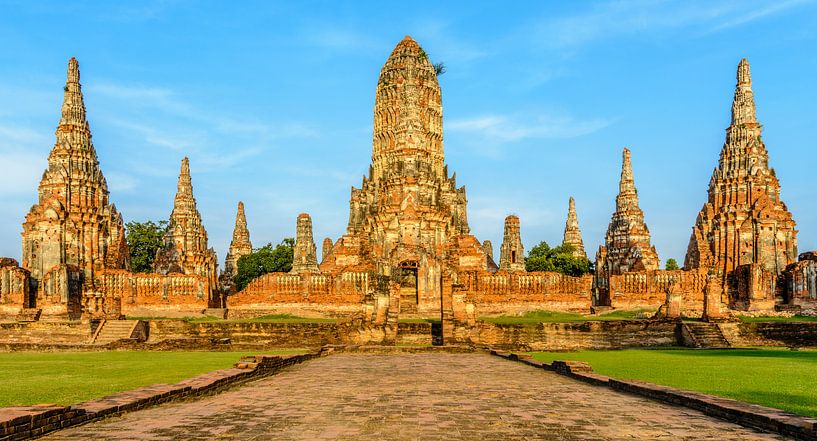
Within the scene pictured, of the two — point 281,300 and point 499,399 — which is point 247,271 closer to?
point 281,300

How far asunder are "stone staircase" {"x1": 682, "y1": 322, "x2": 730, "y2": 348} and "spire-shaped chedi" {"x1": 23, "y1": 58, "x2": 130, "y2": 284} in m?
27.0

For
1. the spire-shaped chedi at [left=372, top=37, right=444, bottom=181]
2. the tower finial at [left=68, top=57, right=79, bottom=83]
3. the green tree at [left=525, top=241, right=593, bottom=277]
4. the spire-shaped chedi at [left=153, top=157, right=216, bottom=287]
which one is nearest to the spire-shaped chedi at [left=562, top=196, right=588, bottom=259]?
the green tree at [left=525, top=241, right=593, bottom=277]

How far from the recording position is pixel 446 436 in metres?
7.50

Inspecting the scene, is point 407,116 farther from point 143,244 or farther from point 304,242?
point 143,244

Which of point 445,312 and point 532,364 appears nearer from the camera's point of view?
point 532,364

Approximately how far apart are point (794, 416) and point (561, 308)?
91.1 feet

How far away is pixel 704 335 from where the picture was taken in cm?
2384

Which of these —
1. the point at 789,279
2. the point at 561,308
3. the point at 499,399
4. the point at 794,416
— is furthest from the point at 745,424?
the point at 789,279

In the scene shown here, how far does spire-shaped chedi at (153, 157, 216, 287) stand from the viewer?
150 ft

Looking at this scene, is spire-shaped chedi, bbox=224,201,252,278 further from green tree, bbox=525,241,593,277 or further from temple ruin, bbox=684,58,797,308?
temple ruin, bbox=684,58,797,308

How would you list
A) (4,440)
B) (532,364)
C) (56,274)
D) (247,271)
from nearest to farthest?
(4,440) → (532,364) → (56,274) → (247,271)

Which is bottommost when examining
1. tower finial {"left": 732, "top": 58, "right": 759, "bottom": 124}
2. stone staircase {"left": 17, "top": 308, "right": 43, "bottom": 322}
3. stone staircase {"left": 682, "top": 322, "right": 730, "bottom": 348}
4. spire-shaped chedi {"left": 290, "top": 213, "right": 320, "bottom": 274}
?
stone staircase {"left": 682, "top": 322, "right": 730, "bottom": 348}

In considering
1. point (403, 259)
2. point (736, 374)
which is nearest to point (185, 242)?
point (403, 259)

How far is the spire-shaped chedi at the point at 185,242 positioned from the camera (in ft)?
150
